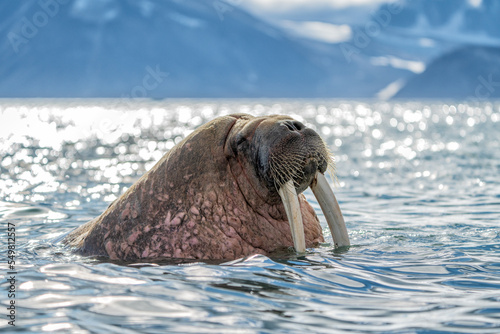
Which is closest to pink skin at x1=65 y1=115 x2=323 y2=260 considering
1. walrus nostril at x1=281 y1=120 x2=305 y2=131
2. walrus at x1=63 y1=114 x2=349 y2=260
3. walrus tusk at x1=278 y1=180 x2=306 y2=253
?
walrus at x1=63 y1=114 x2=349 y2=260

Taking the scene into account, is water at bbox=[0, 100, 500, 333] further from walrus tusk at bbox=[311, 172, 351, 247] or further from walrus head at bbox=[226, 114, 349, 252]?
walrus head at bbox=[226, 114, 349, 252]

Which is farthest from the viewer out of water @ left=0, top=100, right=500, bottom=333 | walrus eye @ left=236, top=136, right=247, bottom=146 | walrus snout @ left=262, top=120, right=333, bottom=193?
walrus eye @ left=236, top=136, right=247, bottom=146

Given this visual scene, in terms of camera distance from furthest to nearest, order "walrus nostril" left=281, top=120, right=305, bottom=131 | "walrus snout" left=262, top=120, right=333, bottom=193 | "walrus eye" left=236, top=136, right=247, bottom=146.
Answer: "walrus eye" left=236, top=136, right=247, bottom=146, "walrus nostril" left=281, top=120, right=305, bottom=131, "walrus snout" left=262, top=120, right=333, bottom=193

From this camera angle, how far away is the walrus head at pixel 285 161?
220 inches

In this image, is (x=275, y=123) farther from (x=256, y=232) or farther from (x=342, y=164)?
(x=342, y=164)

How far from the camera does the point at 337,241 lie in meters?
6.15

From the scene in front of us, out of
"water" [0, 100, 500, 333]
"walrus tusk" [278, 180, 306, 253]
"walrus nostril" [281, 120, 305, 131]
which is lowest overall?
"water" [0, 100, 500, 333]

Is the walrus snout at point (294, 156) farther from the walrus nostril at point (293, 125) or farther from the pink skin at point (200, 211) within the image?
the pink skin at point (200, 211)

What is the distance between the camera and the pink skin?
576 cm

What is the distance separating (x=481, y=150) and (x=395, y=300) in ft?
75.6

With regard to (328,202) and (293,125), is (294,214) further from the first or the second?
(293,125)

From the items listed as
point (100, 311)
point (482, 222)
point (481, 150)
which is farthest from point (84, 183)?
point (481, 150)

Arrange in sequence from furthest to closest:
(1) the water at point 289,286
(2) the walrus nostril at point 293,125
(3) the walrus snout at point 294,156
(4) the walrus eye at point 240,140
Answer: (4) the walrus eye at point 240,140 < (2) the walrus nostril at point 293,125 < (3) the walrus snout at point 294,156 < (1) the water at point 289,286

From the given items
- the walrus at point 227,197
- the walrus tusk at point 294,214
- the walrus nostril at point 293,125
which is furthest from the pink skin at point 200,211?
the walrus tusk at point 294,214
